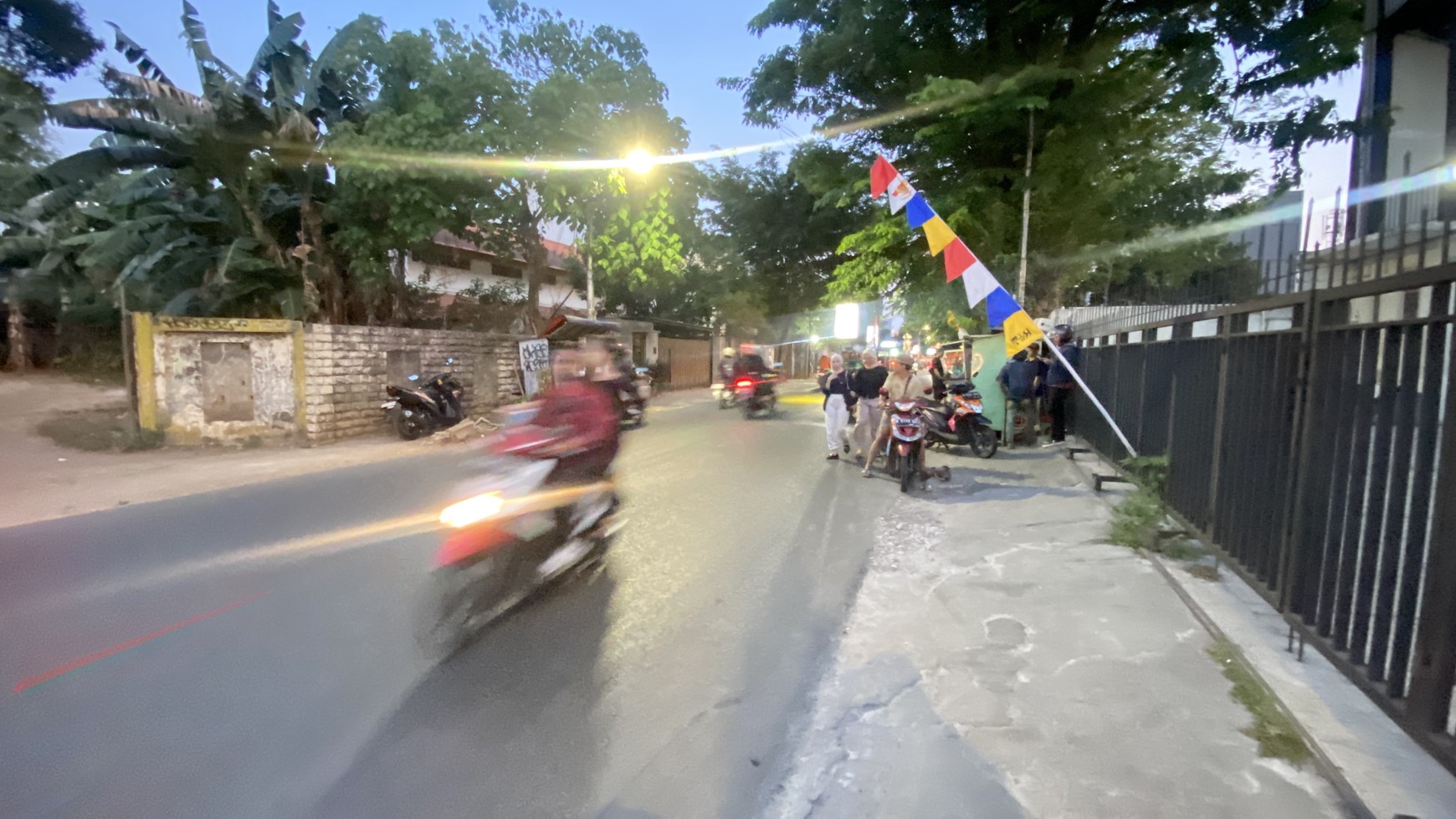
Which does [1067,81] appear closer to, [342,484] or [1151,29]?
[1151,29]

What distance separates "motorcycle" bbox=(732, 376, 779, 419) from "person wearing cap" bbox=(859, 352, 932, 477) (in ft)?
23.1

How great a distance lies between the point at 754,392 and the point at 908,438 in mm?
8098

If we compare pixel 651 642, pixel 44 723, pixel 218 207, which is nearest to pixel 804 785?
pixel 651 642

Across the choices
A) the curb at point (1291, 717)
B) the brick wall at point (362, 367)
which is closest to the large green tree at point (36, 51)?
the brick wall at point (362, 367)

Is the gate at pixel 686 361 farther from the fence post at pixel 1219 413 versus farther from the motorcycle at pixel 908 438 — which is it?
the fence post at pixel 1219 413

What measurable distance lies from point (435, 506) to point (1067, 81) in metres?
12.1

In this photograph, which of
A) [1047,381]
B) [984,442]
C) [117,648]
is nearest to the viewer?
[117,648]

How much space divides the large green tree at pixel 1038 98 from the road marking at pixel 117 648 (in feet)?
36.7

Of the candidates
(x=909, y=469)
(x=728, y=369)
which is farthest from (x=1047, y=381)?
(x=728, y=369)

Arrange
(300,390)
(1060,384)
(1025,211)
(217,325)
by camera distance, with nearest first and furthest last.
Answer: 1. (1060,384)
2. (217,325)
3. (300,390)
4. (1025,211)

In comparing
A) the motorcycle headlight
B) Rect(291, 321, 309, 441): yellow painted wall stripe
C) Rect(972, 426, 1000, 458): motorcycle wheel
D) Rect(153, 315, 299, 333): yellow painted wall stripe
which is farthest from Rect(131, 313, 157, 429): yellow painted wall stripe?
Rect(972, 426, 1000, 458): motorcycle wheel

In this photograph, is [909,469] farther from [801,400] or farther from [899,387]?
[801,400]

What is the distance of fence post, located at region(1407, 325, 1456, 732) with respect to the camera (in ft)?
8.02

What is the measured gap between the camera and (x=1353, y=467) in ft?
10.2
